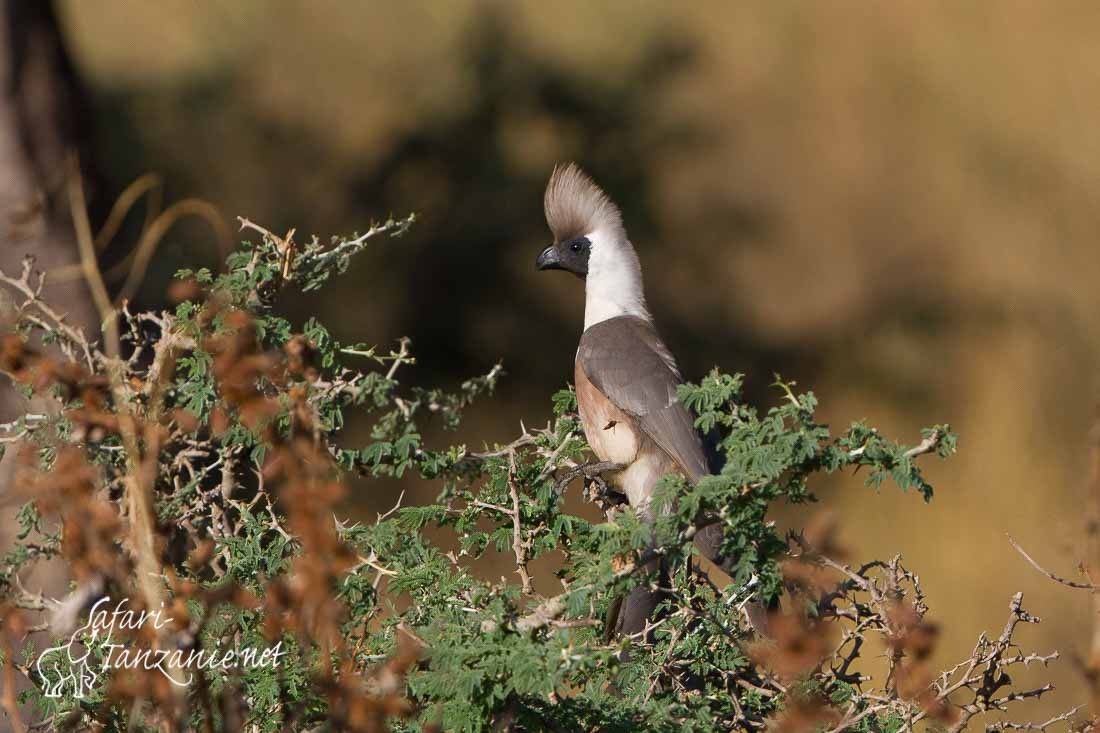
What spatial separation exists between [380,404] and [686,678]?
2.99 feet

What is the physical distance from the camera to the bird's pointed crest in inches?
205

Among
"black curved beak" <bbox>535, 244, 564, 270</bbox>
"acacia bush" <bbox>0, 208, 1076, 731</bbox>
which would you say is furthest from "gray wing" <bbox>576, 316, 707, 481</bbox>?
"acacia bush" <bbox>0, 208, 1076, 731</bbox>

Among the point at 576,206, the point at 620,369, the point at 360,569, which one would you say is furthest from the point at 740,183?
the point at 360,569

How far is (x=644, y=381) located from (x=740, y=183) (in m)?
4.81

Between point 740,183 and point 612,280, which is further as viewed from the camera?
point 740,183

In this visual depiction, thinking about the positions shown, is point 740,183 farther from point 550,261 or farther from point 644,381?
point 644,381

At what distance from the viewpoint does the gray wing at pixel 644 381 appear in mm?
4145

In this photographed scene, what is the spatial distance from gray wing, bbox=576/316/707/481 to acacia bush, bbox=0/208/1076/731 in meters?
0.96

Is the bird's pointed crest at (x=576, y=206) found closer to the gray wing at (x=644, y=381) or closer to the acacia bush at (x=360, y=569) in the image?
the gray wing at (x=644, y=381)

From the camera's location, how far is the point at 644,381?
4.39 metres

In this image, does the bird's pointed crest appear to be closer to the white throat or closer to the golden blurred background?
the white throat

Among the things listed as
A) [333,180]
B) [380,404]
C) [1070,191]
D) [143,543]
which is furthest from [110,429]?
[1070,191]

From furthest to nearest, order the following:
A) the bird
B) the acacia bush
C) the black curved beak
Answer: the black curved beak < the bird < the acacia bush

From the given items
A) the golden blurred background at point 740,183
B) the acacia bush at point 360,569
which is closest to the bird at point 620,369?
the acacia bush at point 360,569
